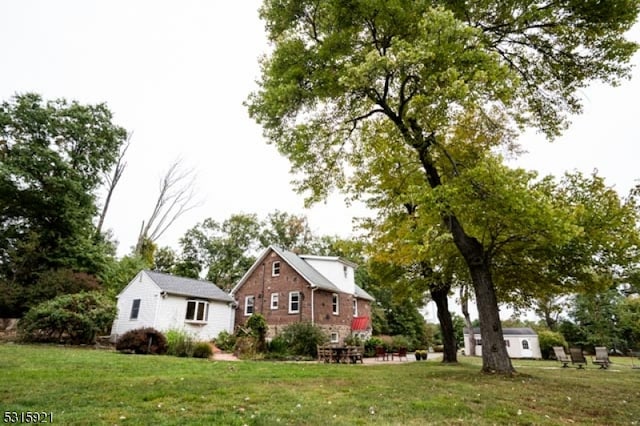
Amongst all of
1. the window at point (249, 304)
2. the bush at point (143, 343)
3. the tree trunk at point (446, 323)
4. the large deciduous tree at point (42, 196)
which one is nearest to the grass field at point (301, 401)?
the bush at point (143, 343)

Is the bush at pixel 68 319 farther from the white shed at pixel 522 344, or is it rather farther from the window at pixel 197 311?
the white shed at pixel 522 344

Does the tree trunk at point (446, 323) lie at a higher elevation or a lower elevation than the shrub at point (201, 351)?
higher

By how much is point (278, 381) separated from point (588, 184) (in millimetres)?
10803

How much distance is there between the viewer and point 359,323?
2761cm

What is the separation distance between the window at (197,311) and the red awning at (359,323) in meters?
11.7

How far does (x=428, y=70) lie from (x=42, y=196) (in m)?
26.0

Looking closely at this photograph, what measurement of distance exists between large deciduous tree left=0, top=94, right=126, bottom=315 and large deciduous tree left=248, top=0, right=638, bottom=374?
20234 mm

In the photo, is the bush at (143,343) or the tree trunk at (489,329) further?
the bush at (143,343)

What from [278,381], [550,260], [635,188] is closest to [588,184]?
[635,188]

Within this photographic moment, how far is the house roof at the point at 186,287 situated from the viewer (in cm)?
2248

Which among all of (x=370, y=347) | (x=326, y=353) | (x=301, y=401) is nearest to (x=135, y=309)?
(x=326, y=353)

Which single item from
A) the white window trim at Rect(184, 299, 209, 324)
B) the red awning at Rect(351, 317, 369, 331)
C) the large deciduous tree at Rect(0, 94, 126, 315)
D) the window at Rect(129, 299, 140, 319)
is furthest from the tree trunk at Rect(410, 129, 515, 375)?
the large deciduous tree at Rect(0, 94, 126, 315)

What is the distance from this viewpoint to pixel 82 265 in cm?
2334

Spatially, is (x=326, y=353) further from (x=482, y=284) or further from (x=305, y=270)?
(x=305, y=270)
